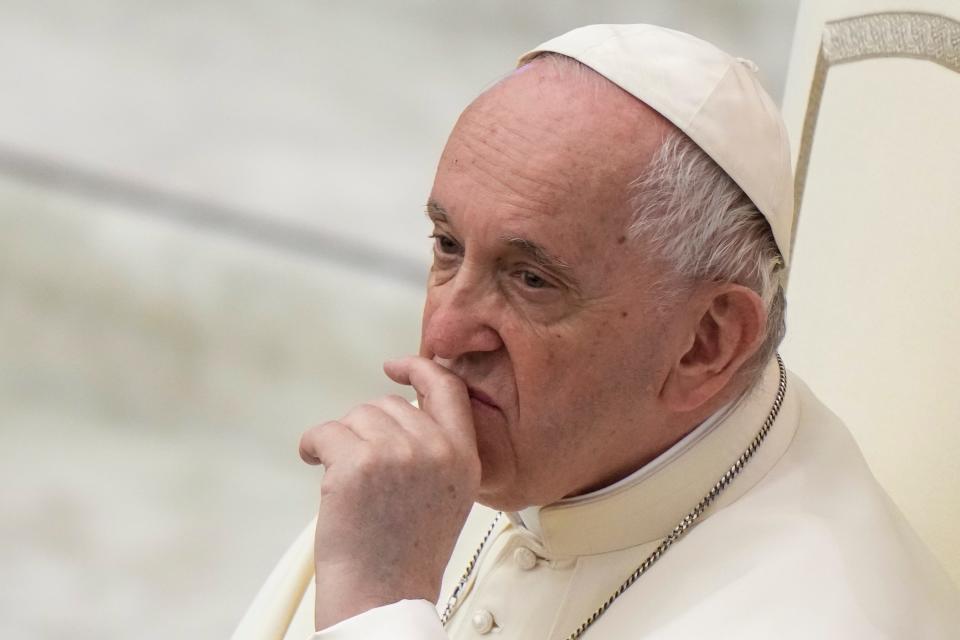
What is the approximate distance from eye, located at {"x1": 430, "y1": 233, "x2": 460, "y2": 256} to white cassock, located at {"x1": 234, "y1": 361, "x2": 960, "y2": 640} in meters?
0.42

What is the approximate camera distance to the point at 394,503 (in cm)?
210

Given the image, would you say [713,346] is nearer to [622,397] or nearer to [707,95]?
[622,397]

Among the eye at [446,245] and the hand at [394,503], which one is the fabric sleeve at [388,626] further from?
the eye at [446,245]

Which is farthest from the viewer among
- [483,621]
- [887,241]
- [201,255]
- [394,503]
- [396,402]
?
[201,255]

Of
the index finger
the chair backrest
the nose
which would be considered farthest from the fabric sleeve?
the chair backrest

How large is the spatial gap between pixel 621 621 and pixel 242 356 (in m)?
3.27

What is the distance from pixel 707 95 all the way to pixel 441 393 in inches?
22.6

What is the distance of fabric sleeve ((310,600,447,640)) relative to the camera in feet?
6.45

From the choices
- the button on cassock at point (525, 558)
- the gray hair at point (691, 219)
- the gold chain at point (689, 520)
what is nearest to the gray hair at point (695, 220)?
the gray hair at point (691, 219)

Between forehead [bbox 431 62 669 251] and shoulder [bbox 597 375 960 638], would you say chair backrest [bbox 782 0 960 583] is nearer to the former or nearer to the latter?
shoulder [bbox 597 375 960 638]

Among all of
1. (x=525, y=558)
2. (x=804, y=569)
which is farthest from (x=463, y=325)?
(x=804, y=569)

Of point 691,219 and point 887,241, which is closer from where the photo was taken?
point 691,219

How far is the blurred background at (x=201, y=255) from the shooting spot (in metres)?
4.59

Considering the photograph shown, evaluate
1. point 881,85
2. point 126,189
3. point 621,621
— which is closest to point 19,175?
point 126,189
